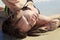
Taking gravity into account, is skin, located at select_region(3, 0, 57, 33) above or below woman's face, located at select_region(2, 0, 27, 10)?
below

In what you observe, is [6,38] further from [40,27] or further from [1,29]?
[40,27]

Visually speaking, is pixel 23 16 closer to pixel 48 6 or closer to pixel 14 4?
pixel 14 4

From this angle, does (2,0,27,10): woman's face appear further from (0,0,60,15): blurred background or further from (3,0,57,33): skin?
(0,0,60,15): blurred background

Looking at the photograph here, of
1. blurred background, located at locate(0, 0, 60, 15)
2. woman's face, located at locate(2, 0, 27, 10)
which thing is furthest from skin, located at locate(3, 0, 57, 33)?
blurred background, located at locate(0, 0, 60, 15)

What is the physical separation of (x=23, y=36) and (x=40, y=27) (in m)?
0.14

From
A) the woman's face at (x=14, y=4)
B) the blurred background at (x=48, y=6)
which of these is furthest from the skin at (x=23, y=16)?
the blurred background at (x=48, y=6)

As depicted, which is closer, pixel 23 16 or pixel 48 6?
pixel 23 16

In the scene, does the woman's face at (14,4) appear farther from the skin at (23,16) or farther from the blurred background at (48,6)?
the blurred background at (48,6)

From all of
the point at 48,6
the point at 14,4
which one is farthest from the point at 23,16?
the point at 48,6

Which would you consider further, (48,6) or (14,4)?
(48,6)

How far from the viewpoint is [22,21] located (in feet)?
2.58

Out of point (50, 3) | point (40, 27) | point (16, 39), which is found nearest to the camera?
point (16, 39)

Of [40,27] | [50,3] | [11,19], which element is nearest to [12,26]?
[11,19]

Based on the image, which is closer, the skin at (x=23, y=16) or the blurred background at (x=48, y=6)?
the skin at (x=23, y=16)
